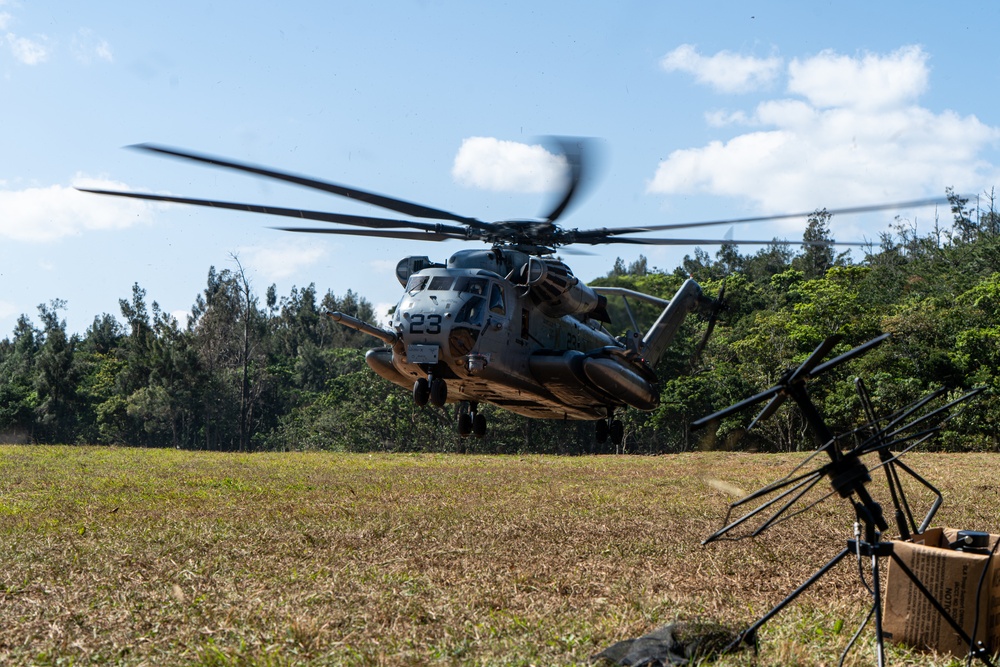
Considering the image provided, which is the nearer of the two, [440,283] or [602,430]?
[440,283]

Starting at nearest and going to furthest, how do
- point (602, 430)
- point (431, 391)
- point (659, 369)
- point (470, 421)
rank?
point (431, 391)
point (470, 421)
point (602, 430)
point (659, 369)

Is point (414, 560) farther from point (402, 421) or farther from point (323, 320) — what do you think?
point (323, 320)

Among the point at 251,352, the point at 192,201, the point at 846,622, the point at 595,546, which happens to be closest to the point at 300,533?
the point at 595,546

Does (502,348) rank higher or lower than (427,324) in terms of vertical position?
lower

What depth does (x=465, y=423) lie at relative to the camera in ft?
51.4

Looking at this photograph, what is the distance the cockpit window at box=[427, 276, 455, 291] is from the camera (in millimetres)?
13844

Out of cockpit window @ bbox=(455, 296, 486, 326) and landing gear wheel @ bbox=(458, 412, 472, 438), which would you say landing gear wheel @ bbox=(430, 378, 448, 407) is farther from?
landing gear wheel @ bbox=(458, 412, 472, 438)

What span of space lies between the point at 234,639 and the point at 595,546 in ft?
15.5

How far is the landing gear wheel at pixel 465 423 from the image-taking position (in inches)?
615

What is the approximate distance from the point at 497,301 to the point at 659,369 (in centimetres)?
3368

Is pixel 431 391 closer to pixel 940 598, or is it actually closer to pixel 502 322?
pixel 502 322

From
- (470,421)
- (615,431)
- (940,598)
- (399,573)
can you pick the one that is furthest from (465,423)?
(940,598)

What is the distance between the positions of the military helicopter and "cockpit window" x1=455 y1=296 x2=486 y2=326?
0.02 metres

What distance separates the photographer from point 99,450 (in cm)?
2998
